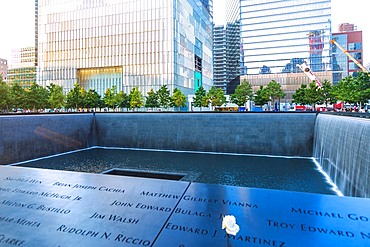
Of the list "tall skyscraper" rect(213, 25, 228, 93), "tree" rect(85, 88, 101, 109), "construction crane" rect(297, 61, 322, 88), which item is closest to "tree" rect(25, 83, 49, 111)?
"tree" rect(85, 88, 101, 109)

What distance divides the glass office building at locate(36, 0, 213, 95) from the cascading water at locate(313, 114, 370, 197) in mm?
43395

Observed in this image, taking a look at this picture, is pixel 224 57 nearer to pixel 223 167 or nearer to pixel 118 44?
pixel 118 44

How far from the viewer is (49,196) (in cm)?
417

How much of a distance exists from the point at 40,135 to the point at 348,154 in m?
17.3

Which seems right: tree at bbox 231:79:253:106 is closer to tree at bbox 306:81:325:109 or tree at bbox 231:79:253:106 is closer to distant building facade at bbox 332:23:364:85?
tree at bbox 306:81:325:109

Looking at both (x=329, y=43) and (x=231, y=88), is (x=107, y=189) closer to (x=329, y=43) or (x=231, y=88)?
(x=329, y=43)

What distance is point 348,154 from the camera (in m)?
10.1

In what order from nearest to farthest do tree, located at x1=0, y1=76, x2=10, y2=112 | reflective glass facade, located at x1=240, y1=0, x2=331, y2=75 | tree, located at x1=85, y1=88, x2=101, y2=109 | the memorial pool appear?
the memorial pool
tree, located at x1=0, y1=76, x2=10, y2=112
tree, located at x1=85, y1=88, x2=101, y2=109
reflective glass facade, located at x1=240, y1=0, x2=331, y2=75

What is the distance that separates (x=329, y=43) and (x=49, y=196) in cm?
8472

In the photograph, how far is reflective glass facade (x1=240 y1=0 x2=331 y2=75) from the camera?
7494 centimetres

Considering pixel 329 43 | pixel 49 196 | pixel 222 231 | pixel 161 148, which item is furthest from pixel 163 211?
pixel 329 43

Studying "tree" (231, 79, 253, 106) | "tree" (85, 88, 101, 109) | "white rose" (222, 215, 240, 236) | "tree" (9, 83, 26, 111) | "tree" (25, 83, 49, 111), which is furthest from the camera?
"tree" (85, 88, 101, 109)

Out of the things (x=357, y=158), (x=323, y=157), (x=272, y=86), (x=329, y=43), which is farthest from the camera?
(x=329, y=43)

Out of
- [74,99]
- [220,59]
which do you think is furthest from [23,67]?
[220,59]
